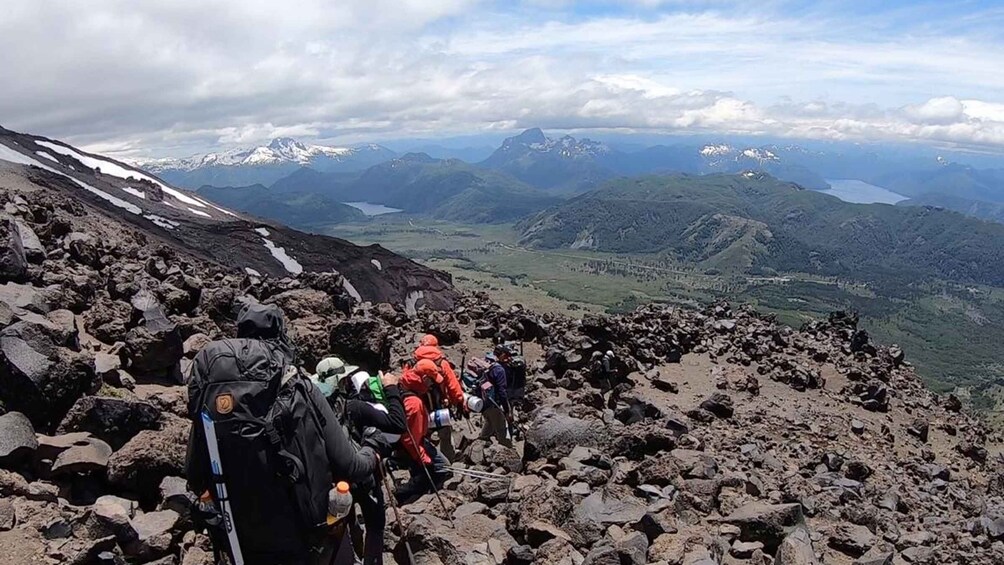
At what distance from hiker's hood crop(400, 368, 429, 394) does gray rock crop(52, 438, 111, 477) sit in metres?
4.21

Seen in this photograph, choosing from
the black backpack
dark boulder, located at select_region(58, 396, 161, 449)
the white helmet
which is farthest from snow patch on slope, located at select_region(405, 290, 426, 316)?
the black backpack

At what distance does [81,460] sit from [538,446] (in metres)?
7.77

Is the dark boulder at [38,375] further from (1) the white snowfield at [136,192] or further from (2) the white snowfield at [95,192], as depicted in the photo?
(1) the white snowfield at [136,192]

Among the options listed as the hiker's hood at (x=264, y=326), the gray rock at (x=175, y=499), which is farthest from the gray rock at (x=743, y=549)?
the gray rock at (x=175, y=499)

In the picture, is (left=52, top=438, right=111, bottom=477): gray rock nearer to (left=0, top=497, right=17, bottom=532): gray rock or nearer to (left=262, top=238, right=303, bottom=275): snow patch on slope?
(left=0, top=497, right=17, bottom=532): gray rock

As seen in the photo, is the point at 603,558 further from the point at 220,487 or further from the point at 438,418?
the point at 220,487

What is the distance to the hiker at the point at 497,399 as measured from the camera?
14.3 metres

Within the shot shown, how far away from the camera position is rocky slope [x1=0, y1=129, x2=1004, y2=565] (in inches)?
311

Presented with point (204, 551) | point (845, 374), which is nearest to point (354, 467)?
point (204, 551)

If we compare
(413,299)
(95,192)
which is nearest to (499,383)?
(413,299)

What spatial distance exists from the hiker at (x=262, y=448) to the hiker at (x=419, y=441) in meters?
4.48

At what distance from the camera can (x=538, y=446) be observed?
1266 cm

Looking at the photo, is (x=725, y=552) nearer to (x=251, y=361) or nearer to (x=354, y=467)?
(x=354, y=467)

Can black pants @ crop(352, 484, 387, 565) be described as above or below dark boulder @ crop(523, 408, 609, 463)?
above
